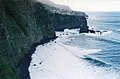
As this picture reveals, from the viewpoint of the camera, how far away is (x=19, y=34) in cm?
6581

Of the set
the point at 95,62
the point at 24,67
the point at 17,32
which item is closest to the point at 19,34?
the point at 17,32

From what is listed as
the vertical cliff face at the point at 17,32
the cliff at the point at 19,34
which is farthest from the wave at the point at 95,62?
the vertical cliff face at the point at 17,32

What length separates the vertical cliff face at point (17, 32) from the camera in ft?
154

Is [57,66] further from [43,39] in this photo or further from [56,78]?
[43,39]

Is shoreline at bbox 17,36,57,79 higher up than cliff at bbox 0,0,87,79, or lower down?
lower down

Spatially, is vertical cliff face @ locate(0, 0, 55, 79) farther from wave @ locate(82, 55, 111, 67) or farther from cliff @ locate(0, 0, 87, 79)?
wave @ locate(82, 55, 111, 67)

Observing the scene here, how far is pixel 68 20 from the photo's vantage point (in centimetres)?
15062

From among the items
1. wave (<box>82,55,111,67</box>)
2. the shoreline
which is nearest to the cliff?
the shoreline

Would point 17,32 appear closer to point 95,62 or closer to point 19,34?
point 19,34

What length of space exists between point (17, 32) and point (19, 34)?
56.0 inches

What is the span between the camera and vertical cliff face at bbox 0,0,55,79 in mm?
47037

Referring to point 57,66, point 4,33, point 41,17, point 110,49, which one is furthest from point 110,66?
point 41,17

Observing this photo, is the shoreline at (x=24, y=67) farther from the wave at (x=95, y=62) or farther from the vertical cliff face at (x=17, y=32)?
the wave at (x=95, y=62)

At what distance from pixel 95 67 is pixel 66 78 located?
40.7 feet
